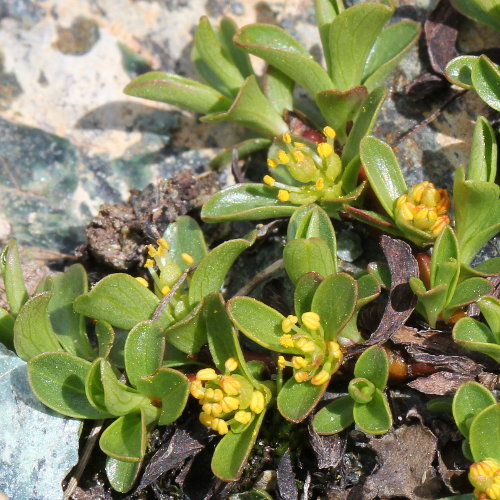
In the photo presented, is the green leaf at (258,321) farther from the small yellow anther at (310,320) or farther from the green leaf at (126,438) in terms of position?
the green leaf at (126,438)

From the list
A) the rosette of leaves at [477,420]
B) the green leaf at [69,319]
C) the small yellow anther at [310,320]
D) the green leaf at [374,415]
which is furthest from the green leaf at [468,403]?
the green leaf at [69,319]

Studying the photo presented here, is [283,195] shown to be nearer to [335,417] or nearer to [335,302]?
[335,302]

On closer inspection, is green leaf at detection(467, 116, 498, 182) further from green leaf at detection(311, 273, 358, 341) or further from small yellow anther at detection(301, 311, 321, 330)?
small yellow anther at detection(301, 311, 321, 330)

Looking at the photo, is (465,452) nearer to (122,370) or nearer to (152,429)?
(152,429)

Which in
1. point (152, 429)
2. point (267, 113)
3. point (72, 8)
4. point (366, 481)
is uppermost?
point (72, 8)

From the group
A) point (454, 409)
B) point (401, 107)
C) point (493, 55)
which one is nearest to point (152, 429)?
point (454, 409)

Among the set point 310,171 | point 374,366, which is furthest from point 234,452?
point 310,171

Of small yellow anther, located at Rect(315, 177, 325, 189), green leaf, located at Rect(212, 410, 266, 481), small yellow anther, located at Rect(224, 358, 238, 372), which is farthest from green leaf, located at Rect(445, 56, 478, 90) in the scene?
green leaf, located at Rect(212, 410, 266, 481)
